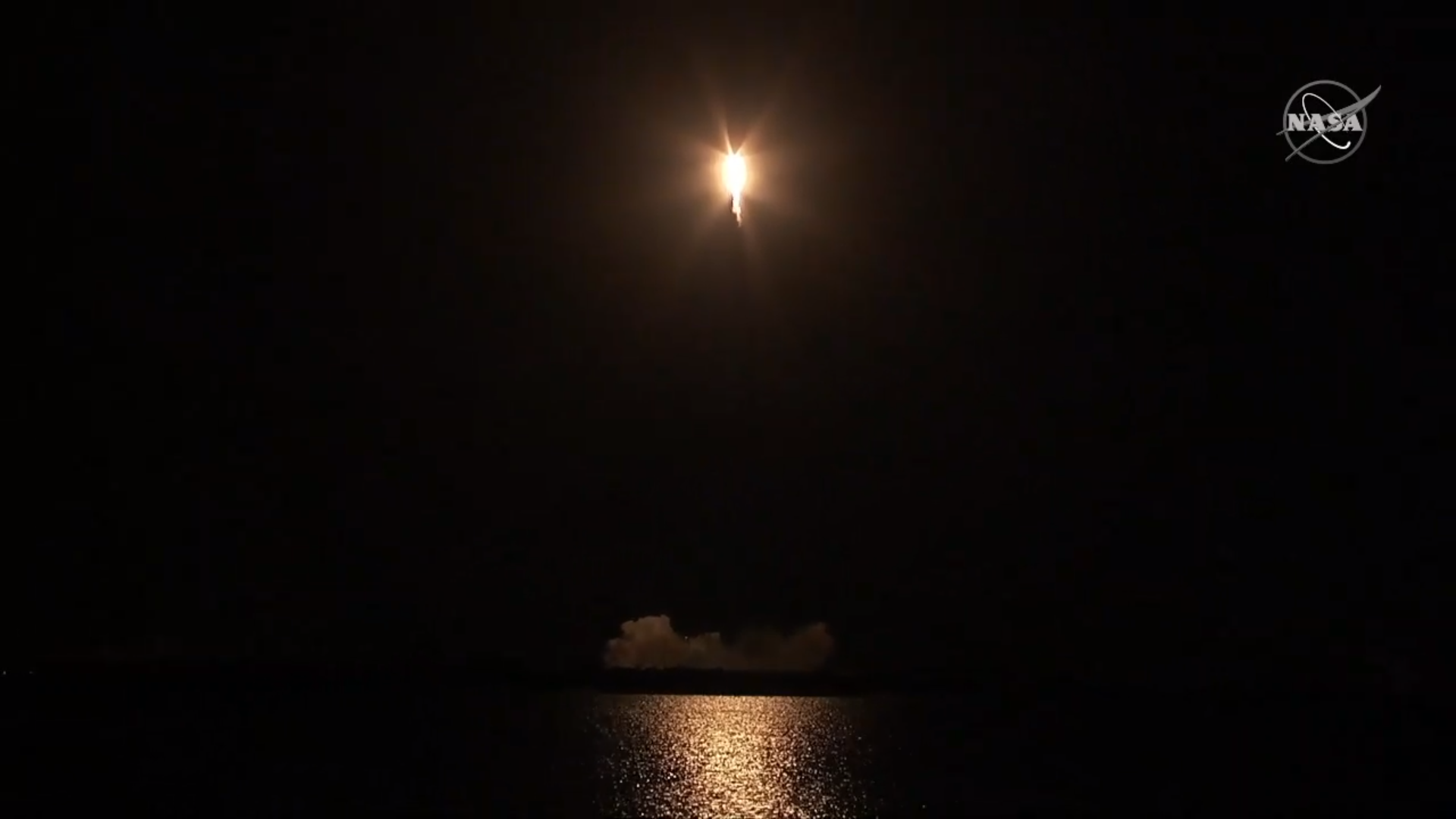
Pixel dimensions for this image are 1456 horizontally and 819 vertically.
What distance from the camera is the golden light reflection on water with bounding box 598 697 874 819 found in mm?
54781

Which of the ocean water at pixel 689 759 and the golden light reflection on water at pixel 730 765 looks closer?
the ocean water at pixel 689 759

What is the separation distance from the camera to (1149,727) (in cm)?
11088

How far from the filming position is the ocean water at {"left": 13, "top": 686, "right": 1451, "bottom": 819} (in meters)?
53.8

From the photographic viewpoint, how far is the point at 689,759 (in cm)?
7550

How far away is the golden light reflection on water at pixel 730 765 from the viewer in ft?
180

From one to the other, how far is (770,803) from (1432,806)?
32.5m

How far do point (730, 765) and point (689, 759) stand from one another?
3272mm

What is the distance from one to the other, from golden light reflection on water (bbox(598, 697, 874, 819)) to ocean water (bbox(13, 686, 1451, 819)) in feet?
0.83

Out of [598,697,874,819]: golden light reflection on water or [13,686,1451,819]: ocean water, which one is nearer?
[13,686,1451,819]: ocean water

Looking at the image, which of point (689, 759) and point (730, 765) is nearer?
point (730, 765)

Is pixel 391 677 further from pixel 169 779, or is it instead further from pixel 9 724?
pixel 169 779

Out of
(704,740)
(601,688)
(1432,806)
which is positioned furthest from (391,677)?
(1432,806)

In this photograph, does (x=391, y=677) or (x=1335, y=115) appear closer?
(x=1335, y=115)

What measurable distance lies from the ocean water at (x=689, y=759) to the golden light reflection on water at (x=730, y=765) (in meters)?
0.25
